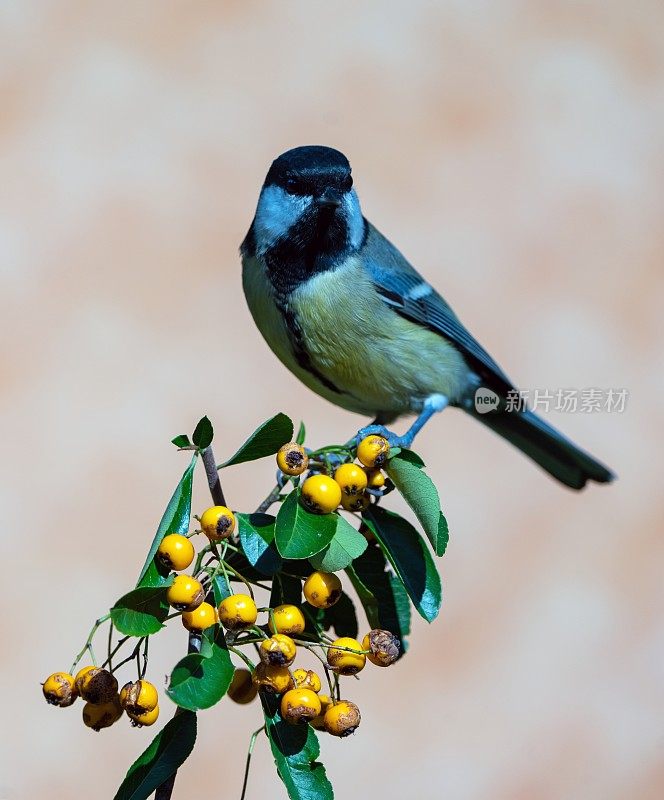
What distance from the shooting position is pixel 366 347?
8.29ft

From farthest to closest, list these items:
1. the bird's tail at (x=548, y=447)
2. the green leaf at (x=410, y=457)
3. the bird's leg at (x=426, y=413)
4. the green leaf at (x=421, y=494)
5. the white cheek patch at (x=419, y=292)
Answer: the bird's tail at (x=548, y=447) → the white cheek patch at (x=419, y=292) → the bird's leg at (x=426, y=413) → the green leaf at (x=410, y=457) → the green leaf at (x=421, y=494)

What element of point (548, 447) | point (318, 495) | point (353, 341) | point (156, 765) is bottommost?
point (156, 765)

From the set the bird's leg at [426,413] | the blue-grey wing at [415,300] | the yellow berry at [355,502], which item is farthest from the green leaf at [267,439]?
the blue-grey wing at [415,300]

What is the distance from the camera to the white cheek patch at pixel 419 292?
9.15 feet

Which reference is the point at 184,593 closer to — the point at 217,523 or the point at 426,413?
the point at 217,523

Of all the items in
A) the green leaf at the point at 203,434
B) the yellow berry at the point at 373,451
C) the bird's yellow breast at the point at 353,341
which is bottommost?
the green leaf at the point at 203,434

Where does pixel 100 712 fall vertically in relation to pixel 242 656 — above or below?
below

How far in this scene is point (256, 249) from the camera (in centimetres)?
249

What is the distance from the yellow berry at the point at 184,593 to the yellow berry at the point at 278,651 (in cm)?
12

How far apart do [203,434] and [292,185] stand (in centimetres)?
113

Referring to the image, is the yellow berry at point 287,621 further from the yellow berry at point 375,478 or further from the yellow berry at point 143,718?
the yellow berry at point 375,478

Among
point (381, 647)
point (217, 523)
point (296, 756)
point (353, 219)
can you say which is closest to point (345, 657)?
point (381, 647)

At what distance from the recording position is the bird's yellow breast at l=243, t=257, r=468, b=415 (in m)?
2.44

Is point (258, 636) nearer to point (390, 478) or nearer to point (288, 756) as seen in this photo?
point (288, 756)
